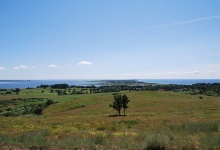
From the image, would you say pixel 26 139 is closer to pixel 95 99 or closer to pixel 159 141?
pixel 159 141

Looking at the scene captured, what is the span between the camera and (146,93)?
385ft

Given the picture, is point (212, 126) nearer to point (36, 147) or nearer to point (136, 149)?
point (136, 149)

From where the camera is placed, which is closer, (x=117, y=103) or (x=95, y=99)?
(x=117, y=103)

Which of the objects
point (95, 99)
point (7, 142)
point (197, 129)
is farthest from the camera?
point (95, 99)

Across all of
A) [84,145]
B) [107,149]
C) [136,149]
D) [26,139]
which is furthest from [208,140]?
[26,139]

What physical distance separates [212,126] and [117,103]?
49.3 metres

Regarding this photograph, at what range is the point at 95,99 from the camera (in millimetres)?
108125

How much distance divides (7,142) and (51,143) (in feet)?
8.53

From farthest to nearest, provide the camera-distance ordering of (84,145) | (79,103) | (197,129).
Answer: (79,103)
(197,129)
(84,145)

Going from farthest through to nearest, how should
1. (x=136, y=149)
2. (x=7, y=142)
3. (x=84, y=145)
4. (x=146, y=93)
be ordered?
(x=146, y=93) < (x=7, y=142) < (x=84, y=145) < (x=136, y=149)

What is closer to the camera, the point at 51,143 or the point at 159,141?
the point at 159,141

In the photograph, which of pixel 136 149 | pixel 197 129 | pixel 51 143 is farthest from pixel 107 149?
pixel 197 129

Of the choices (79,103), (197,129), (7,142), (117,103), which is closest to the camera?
(7,142)

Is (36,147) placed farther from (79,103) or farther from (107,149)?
(79,103)
